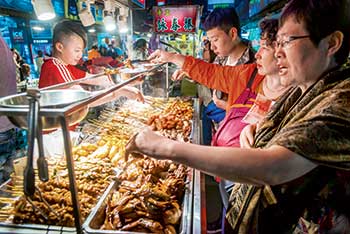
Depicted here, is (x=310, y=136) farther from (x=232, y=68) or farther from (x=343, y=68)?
(x=232, y=68)

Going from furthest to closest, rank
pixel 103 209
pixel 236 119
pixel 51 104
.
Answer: pixel 236 119 < pixel 103 209 < pixel 51 104

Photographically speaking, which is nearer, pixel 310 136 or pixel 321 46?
pixel 310 136

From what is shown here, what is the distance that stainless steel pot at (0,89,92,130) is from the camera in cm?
129

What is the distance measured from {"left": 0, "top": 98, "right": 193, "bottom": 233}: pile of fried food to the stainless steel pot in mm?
391

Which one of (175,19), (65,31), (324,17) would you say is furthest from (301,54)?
(175,19)

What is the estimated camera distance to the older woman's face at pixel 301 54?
1.27 meters

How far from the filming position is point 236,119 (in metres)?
2.82

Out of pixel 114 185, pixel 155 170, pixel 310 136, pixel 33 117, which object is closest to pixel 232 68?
pixel 155 170

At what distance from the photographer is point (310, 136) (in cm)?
108

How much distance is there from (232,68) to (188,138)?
1.09m

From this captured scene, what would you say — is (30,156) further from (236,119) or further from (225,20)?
(225,20)

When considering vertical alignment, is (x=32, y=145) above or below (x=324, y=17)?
below

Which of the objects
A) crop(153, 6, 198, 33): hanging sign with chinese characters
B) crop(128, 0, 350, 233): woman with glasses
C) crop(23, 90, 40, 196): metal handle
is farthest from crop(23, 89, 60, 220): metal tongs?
crop(153, 6, 198, 33): hanging sign with chinese characters

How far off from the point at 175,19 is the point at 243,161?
29.3 ft
